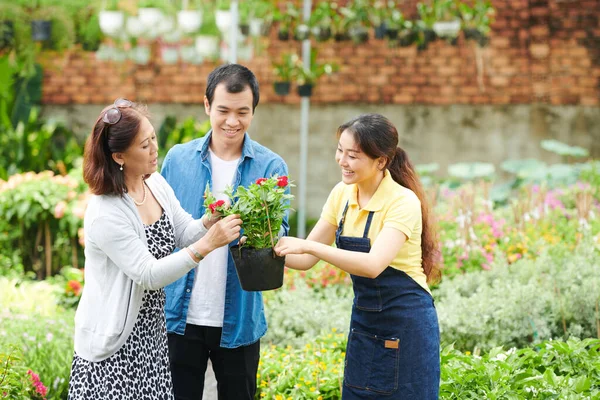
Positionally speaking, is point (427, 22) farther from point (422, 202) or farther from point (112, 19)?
point (422, 202)

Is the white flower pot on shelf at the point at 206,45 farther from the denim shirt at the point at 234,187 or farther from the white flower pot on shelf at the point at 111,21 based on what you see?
the denim shirt at the point at 234,187

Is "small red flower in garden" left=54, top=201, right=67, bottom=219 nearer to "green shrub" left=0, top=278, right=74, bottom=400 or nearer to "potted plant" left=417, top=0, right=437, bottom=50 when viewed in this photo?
"green shrub" left=0, top=278, right=74, bottom=400

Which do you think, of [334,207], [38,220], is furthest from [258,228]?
[38,220]

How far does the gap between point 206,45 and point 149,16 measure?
2.40 ft

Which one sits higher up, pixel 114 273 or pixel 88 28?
pixel 88 28

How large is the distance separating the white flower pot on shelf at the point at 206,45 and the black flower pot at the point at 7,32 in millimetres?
2085

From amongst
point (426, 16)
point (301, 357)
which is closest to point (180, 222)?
point (301, 357)

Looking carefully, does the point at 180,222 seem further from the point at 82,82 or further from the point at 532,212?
the point at 82,82

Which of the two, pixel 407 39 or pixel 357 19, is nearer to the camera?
pixel 357 19

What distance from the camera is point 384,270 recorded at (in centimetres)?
265

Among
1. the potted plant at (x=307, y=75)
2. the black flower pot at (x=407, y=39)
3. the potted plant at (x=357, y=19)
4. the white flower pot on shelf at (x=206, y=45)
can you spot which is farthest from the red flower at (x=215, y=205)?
the white flower pot on shelf at (x=206, y=45)

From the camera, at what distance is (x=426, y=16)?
8.04 m

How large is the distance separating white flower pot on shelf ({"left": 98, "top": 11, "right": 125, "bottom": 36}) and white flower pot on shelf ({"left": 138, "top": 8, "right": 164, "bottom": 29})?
0.74ft

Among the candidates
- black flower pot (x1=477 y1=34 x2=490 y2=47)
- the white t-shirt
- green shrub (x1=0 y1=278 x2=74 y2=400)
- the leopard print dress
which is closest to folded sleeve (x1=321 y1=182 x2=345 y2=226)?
the white t-shirt
